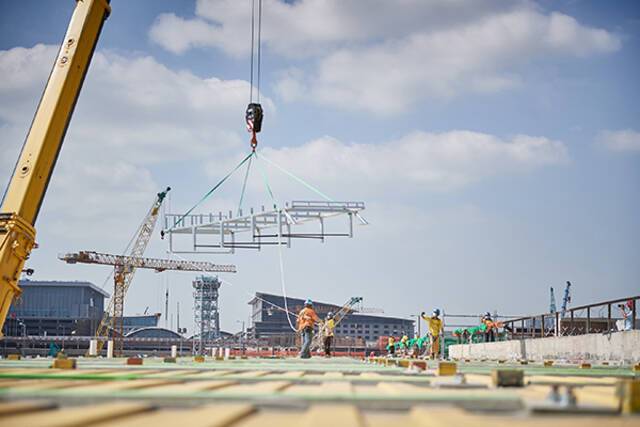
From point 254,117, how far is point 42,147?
908 centimetres

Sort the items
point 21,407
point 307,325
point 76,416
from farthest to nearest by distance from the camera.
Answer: point 307,325 < point 21,407 < point 76,416

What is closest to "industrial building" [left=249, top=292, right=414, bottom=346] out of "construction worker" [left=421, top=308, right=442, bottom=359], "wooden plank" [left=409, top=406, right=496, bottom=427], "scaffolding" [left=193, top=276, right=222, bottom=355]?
"scaffolding" [left=193, top=276, right=222, bottom=355]

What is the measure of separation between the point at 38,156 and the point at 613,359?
48.3 feet

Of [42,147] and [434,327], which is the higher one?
[42,147]

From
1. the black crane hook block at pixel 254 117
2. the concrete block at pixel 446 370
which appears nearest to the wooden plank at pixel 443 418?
the concrete block at pixel 446 370

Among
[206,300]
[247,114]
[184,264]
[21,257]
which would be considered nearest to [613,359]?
[247,114]

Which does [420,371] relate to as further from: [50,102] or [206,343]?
[206,343]

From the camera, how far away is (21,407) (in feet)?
13.2

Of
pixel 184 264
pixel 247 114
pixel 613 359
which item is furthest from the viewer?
pixel 184 264

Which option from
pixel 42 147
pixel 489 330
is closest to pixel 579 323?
pixel 489 330

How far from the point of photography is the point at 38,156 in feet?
50.4

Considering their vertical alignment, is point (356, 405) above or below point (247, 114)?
below

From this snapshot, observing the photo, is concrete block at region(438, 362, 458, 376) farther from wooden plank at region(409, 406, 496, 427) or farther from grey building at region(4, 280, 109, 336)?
grey building at region(4, 280, 109, 336)

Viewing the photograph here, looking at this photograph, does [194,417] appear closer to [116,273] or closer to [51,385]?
[51,385]
